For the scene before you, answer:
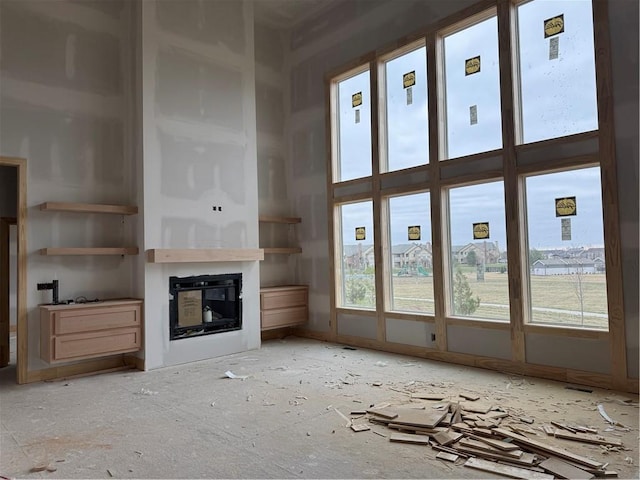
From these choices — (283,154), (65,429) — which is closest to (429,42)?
(283,154)

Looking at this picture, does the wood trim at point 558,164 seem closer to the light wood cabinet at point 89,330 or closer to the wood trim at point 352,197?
the wood trim at point 352,197

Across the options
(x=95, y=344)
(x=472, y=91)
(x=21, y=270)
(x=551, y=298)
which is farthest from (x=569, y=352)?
(x=21, y=270)

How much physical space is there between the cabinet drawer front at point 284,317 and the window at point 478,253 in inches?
107

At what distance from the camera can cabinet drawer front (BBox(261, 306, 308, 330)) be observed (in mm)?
7289

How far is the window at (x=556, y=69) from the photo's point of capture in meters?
4.90

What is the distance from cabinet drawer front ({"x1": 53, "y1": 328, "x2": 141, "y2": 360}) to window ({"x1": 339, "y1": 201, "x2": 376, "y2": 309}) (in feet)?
10.4

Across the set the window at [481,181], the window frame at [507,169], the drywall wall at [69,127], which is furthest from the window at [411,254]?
the drywall wall at [69,127]

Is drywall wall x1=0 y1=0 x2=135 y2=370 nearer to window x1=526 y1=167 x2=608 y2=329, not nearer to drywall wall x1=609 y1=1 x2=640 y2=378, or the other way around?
window x1=526 y1=167 x2=608 y2=329

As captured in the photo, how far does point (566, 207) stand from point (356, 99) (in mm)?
3622

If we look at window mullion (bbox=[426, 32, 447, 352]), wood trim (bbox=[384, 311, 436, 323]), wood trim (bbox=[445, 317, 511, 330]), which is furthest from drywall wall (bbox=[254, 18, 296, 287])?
wood trim (bbox=[445, 317, 511, 330])

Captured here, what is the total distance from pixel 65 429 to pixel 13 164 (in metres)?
3.21

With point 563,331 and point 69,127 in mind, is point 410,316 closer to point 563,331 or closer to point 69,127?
point 563,331

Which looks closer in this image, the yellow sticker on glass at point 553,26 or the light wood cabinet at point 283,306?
the yellow sticker on glass at point 553,26

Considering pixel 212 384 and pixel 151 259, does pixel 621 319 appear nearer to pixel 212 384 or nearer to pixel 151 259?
pixel 212 384
